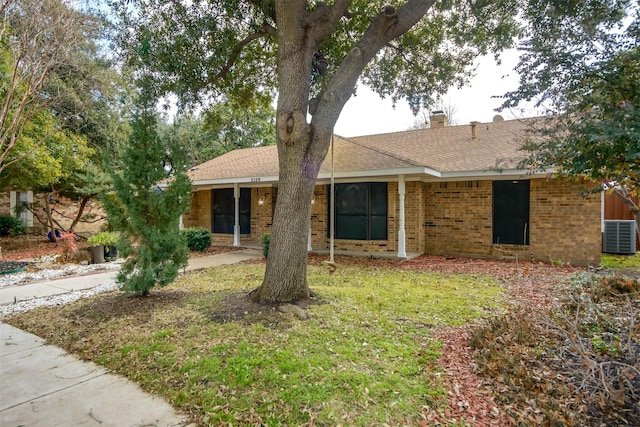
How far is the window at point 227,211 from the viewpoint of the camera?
46.5 ft

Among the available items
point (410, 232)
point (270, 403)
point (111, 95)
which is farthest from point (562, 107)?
point (111, 95)

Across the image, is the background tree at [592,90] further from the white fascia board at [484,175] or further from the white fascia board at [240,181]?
the white fascia board at [240,181]

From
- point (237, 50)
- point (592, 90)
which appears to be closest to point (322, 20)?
point (237, 50)

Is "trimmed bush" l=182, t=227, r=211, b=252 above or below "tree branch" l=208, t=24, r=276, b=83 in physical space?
below

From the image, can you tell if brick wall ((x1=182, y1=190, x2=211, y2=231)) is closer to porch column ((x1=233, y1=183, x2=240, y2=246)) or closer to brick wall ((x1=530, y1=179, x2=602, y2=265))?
porch column ((x1=233, y1=183, x2=240, y2=246))

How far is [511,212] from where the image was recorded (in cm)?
1008

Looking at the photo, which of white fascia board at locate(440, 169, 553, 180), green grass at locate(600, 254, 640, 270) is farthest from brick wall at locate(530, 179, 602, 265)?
A: white fascia board at locate(440, 169, 553, 180)

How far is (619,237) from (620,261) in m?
1.81

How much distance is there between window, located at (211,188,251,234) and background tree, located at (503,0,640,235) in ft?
37.4

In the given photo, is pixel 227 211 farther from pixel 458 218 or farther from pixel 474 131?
pixel 474 131

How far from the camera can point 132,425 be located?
8.57ft

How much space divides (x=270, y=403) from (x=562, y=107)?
3.94 meters

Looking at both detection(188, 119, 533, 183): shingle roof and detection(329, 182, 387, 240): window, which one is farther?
detection(329, 182, 387, 240): window

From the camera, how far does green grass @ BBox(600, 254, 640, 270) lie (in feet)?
28.2
